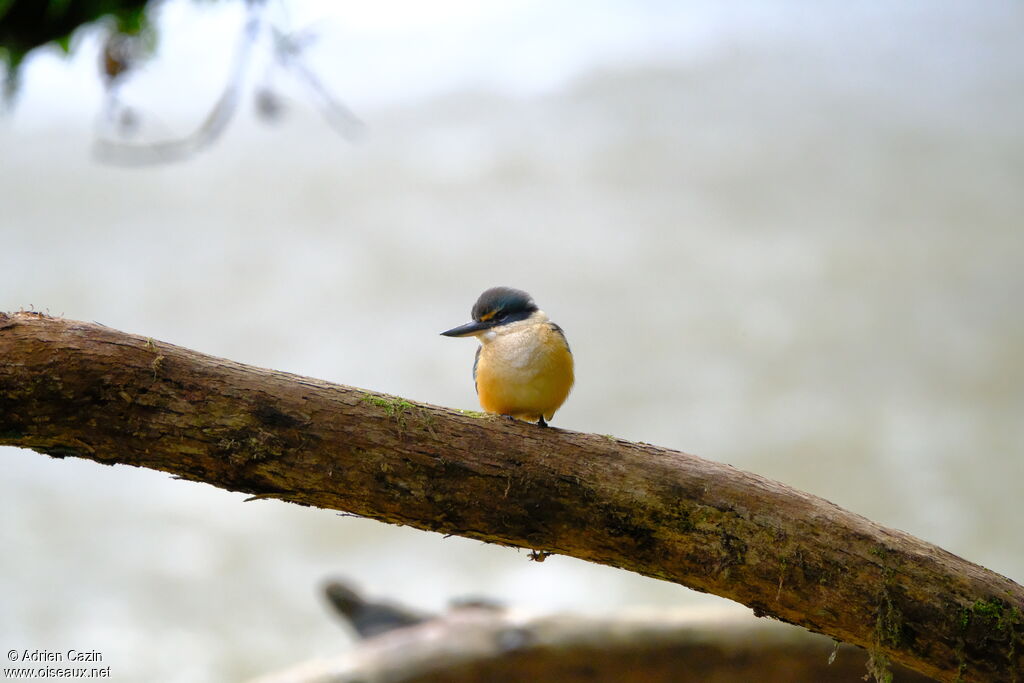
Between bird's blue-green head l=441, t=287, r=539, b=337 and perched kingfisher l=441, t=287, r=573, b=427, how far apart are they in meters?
0.01

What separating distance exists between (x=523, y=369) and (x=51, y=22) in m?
2.54

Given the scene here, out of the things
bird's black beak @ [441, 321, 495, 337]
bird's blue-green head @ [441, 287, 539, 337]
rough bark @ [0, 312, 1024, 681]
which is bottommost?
rough bark @ [0, 312, 1024, 681]

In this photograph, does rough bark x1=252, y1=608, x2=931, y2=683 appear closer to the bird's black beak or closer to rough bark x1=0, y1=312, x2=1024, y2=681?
the bird's black beak

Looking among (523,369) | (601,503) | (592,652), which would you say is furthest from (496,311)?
(592,652)

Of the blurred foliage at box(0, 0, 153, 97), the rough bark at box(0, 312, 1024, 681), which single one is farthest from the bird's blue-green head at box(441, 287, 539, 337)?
the blurred foliage at box(0, 0, 153, 97)

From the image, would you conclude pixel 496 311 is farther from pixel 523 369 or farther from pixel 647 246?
pixel 647 246

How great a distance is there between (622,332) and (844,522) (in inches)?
199

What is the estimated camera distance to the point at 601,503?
2.65m

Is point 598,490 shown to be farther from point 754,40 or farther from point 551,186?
point 754,40

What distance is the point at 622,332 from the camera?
25.3 feet

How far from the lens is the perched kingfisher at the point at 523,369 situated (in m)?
3.07

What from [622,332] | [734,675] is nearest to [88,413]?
[734,675]

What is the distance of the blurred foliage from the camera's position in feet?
12.6

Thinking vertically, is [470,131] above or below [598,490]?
above
